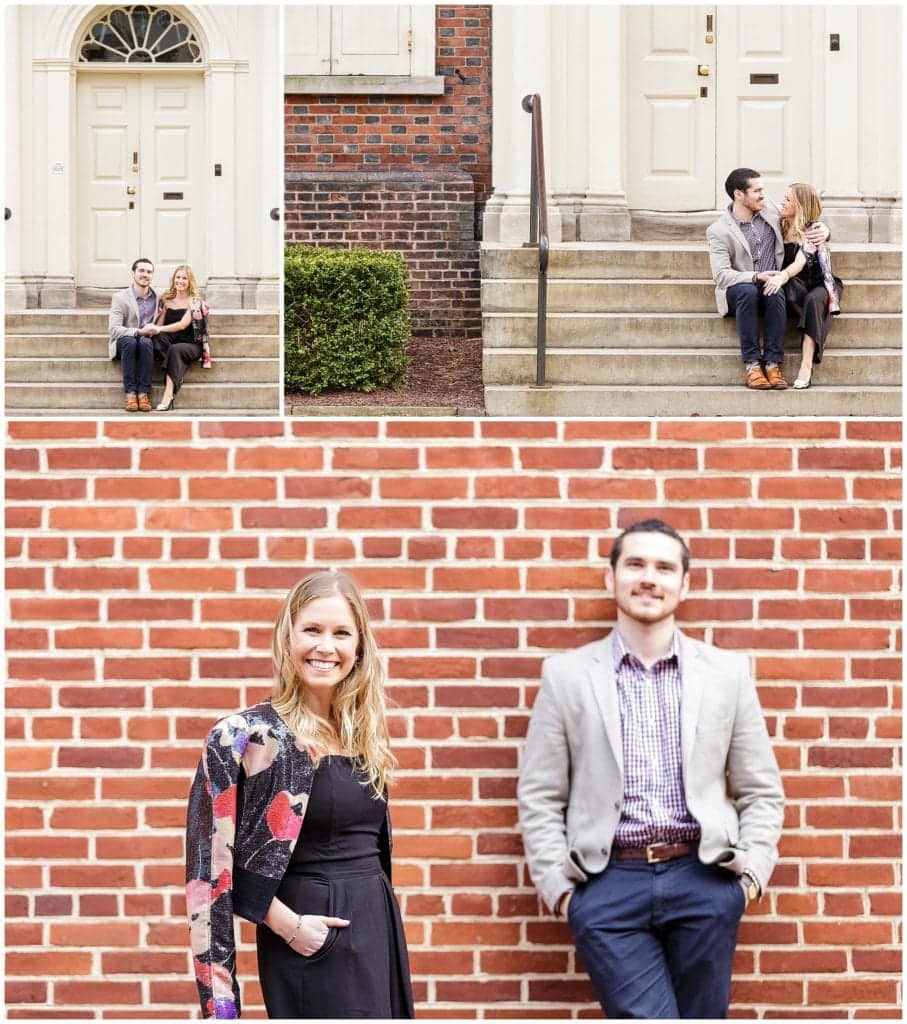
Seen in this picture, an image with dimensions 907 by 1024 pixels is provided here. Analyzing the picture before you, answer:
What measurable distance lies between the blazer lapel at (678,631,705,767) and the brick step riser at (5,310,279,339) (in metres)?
5.75

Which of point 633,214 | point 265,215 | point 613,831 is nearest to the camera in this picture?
point 613,831

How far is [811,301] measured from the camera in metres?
6.72

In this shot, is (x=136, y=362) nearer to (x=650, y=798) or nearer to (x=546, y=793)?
(x=546, y=793)

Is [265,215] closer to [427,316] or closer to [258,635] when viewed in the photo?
[427,316]

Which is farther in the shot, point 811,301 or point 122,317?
point 122,317

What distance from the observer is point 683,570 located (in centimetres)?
388

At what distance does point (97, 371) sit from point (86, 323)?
3.32 feet

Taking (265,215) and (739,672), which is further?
(265,215)

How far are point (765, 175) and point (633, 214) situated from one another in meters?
1.00

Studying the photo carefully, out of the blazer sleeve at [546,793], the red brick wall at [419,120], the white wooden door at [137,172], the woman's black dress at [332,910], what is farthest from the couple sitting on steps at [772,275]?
the white wooden door at [137,172]

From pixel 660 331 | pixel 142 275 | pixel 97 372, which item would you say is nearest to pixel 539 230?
pixel 660 331

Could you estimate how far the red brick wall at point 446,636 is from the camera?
4.25 meters

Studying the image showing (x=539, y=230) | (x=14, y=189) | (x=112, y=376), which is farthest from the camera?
(x=14, y=189)

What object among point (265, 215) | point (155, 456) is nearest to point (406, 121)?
point (265, 215)
